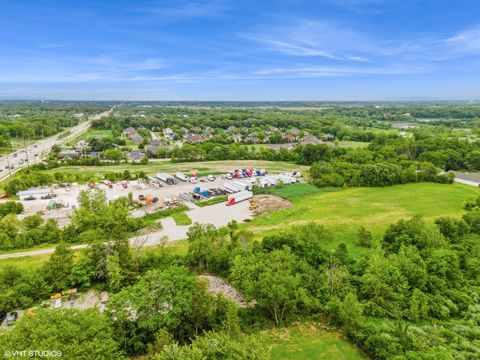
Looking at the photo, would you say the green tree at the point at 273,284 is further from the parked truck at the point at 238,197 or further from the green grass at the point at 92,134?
the green grass at the point at 92,134

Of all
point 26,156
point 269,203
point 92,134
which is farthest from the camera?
point 92,134

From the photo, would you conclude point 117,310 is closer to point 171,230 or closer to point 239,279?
point 239,279

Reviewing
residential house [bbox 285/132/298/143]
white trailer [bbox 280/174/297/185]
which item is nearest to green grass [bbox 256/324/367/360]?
white trailer [bbox 280/174/297/185]

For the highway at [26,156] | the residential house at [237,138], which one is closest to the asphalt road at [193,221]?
the highway at [26,156]

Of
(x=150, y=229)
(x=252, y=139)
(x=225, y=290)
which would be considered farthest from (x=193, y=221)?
Result: (x=252, y=139)

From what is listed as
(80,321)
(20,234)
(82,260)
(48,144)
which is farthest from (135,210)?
(48,144)

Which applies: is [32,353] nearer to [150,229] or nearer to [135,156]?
[150,229]
